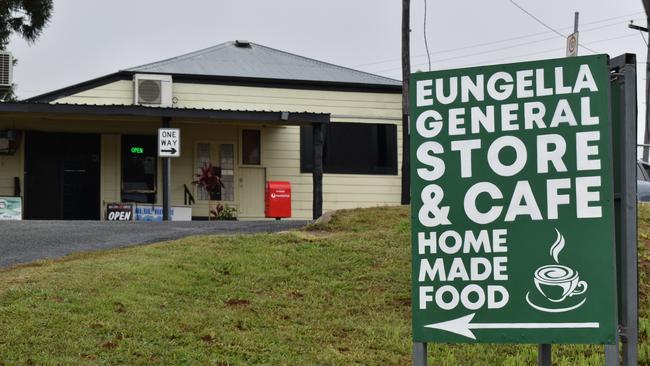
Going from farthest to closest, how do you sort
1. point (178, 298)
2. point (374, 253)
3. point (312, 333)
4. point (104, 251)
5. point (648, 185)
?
point (648, 185) → point (104, 251) → point (374, 253) → point (178, 298) → point (312, 333)

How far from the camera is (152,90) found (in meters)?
21.1

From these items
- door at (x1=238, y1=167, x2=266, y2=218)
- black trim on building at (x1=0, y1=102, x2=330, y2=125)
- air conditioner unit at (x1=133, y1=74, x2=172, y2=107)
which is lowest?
door at (x1=238, y1=167, x2=266, y2=218)

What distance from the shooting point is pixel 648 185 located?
1616cm

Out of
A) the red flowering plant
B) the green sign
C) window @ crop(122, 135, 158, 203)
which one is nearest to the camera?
the green sign

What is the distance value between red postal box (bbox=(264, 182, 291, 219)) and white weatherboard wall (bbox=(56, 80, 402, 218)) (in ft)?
4.51

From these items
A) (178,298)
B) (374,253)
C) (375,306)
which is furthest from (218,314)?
(374,253)

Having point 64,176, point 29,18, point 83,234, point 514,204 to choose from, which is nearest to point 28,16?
point 29,18

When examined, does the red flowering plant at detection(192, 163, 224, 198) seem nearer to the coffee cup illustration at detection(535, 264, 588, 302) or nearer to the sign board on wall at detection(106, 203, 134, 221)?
the sign board on wall at detection(106, 203, 134, 221)

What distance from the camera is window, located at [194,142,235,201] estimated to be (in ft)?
72.9

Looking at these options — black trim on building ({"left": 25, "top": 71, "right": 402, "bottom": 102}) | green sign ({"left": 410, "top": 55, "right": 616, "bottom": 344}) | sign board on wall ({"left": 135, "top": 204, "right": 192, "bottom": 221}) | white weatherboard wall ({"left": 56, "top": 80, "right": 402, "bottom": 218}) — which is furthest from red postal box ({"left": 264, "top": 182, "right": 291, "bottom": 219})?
green sign ({"left": 410, "top": 55, "right": 616, "bottom": 344})

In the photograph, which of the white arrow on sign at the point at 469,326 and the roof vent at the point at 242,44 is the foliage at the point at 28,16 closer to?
the roof vent at the point at 242,44

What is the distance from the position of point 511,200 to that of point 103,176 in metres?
18.6

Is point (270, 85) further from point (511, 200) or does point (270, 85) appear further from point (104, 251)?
point (511, 200)

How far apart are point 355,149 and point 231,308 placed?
15345mm
